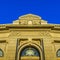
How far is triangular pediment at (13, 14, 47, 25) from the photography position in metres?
21.2

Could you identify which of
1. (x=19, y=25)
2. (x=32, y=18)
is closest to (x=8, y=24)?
(x=19, y=25)

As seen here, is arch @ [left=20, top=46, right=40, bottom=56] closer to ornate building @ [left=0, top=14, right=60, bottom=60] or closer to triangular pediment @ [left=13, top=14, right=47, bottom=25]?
ornate building @ [left=0, top=14, right=60, bottom=60]

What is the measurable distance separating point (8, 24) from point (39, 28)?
12.0ft

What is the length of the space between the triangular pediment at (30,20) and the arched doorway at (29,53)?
135 inches

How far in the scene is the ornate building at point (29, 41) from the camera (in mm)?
18453

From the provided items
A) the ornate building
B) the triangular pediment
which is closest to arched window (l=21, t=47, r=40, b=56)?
the ornate building

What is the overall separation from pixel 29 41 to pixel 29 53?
1.32 m

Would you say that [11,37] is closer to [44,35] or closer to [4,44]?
[4,44]

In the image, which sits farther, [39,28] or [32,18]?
[32,18]

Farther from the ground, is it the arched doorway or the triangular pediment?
the triangular pediment

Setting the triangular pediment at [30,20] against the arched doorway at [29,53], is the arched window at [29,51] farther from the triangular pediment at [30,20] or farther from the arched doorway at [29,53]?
the triangular pediment at [30,20]

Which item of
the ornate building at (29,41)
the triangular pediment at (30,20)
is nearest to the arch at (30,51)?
the ornate building at (29,41)

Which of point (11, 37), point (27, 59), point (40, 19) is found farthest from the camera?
point (40, 19)

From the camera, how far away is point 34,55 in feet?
61.7
